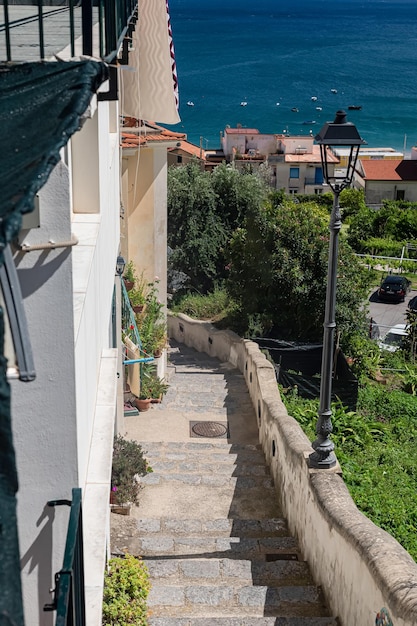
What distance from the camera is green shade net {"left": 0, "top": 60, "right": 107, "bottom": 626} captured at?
144 centimetres

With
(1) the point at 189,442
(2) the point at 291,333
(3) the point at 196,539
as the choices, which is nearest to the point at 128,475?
(3) the point at 196,539

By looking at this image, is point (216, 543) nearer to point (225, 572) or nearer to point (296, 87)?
point (225, 572)

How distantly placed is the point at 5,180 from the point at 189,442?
12347mm

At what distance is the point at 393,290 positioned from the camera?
1570 inches

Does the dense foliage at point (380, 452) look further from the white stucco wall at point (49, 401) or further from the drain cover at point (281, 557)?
the white stucco wall at point (49, 401)

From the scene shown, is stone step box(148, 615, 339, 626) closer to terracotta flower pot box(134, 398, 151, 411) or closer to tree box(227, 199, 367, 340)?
terracotta flower pot box(134, 398, 151, 411)

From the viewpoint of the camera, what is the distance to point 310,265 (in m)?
18.6

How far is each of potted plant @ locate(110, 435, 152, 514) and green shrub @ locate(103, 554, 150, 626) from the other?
2606 mm

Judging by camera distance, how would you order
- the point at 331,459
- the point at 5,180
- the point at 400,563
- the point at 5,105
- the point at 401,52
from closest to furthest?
1. the point at 5,180
2. the point at 5,105
3. the point at 400,563
4. the point at 331,459
5. the point at 401,52

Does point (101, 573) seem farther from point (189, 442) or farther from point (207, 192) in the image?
point (207, 192)

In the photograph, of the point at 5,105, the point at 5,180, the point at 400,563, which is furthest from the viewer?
the point at 400,563

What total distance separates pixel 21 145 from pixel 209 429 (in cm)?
1287

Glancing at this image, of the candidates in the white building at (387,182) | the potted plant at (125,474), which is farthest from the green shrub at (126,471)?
the white building at (387,182)

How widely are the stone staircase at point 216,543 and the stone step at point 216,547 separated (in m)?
0.01
